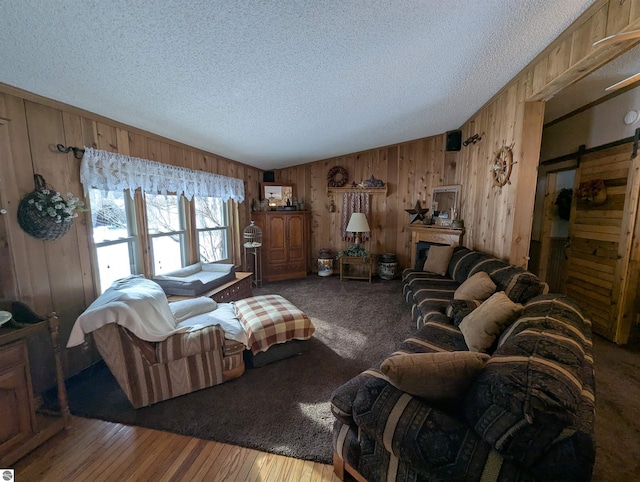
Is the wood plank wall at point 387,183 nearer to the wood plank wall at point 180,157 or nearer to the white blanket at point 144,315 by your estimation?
the wood plank wall at point 180,157

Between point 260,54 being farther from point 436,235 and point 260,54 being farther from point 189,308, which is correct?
point 436,235

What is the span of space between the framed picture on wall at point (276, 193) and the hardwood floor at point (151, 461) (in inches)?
153

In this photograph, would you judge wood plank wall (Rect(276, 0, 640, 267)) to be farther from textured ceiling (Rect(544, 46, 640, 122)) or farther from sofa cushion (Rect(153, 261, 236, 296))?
sofa cushion (Rect(153, 261, 236, 296))

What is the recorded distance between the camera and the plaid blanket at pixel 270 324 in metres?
2.12

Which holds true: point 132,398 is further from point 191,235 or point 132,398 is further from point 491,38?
point 491,38

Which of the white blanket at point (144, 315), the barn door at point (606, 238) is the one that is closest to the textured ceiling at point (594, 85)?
the barn door at point (606, 238)

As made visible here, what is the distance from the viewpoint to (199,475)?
1.35 metres

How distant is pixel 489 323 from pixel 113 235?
3.22 m

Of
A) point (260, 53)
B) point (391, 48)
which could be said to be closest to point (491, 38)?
point (391, 48)

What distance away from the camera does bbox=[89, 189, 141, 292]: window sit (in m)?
2.33

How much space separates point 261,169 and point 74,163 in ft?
10.7

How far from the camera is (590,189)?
277 centimetres

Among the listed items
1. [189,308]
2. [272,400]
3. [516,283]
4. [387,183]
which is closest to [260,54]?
[189,308]

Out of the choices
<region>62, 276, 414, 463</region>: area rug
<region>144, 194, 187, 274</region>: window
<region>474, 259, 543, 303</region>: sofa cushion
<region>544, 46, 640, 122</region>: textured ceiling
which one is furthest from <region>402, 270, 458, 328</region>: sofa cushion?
<region>144, 194, 187, 274</region>: window
